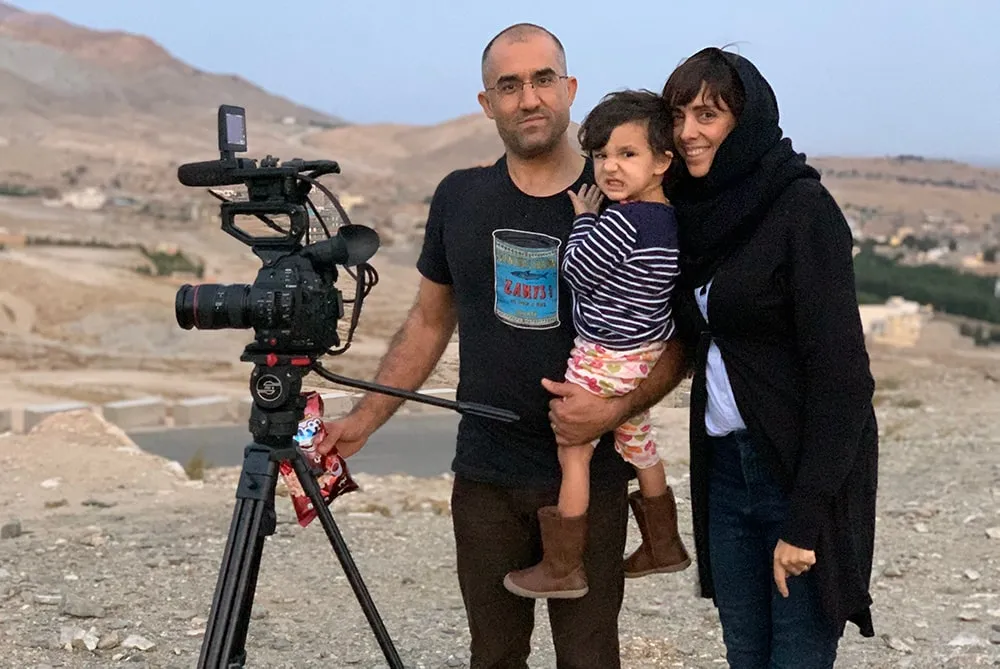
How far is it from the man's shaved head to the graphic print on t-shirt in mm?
377

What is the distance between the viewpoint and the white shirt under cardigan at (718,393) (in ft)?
7.47

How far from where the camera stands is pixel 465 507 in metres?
2.68

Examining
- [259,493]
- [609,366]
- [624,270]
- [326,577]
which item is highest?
[624,270]

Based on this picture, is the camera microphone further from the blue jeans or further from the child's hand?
the blue jeans

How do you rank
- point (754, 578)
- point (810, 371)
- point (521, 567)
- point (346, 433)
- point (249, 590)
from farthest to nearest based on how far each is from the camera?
point (346, 433), point (521, 567), point (754, 578), point (249, 590), point (810, 371)

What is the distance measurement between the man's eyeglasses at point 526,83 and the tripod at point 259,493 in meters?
0.72

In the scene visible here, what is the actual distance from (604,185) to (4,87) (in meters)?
77.3

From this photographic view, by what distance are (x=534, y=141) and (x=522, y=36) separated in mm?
258

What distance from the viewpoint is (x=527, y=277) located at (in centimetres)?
254

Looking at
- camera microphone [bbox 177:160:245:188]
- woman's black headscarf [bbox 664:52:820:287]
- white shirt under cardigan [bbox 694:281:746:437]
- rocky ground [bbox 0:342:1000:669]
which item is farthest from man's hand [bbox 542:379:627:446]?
rocky ground [bbox 0:342:1000:669]

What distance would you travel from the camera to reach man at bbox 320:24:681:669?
2.50 m

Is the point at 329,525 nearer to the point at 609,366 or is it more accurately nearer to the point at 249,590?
the point at 249,590

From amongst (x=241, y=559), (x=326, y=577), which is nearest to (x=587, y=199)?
(x=241, y=559)

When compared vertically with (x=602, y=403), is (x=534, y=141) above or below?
above
